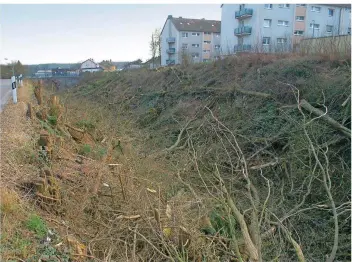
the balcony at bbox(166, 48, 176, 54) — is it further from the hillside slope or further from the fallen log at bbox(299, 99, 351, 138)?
the fallen log at bbox(299, 99, 351, 138)

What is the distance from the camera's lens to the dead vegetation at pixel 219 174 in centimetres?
388

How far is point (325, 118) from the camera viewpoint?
281 inches

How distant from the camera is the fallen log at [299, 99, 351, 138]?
6695 mm

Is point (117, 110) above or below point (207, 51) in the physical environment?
below

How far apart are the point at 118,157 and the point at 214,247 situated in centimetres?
403

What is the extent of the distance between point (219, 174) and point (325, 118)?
348 centimetres

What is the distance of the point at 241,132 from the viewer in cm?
851

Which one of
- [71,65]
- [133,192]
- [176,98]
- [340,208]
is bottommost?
[340,208]

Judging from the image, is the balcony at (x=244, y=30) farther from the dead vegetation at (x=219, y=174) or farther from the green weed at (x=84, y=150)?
the green weed at (x=84, y=150)

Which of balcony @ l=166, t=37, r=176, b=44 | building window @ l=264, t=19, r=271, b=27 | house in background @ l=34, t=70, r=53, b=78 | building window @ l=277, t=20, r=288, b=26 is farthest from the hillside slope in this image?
balcony @ l=166, t=37, r=176, b=44

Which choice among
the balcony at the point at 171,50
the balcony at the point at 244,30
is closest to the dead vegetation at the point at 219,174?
the balcony at the point at 244,30

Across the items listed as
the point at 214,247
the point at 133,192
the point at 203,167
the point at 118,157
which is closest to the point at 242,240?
the point at 214,247

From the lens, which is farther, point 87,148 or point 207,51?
point 207,51

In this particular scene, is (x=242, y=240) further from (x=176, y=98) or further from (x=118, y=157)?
(x=176, y=98)
